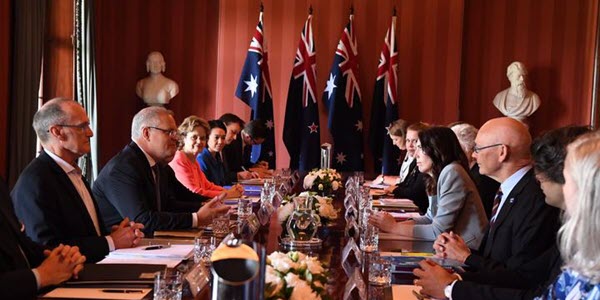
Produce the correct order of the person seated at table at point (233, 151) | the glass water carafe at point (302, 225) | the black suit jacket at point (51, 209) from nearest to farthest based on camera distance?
the black suit jacket at point (51, 209) → the glass water carafe at point (302, 225) → the person seated at table at point (233, 151)

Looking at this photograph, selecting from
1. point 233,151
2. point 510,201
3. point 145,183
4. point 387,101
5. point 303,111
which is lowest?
point 233,151

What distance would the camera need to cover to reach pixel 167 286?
207 centimetres

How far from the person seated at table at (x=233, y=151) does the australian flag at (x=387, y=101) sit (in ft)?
7.52

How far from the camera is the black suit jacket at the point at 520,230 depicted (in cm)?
262

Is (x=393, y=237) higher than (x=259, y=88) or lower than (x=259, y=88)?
lower

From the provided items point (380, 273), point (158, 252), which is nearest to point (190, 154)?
point (158, 252)

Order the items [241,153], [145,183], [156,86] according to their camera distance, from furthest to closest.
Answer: [156,86], [241,153], [145,183]

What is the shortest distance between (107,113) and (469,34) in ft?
15.5

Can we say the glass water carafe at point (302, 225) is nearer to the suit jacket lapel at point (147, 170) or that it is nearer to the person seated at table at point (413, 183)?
the suit jacket lapel at point (147, 170)

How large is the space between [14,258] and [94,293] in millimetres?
334

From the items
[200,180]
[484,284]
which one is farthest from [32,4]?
[484,284]

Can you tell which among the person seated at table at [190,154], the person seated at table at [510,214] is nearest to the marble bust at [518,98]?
the person seated at table at [190,154]

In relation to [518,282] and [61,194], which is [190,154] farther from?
[518,282]

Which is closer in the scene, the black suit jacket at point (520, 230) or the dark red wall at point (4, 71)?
the black suit jacket at point (520, 230)
